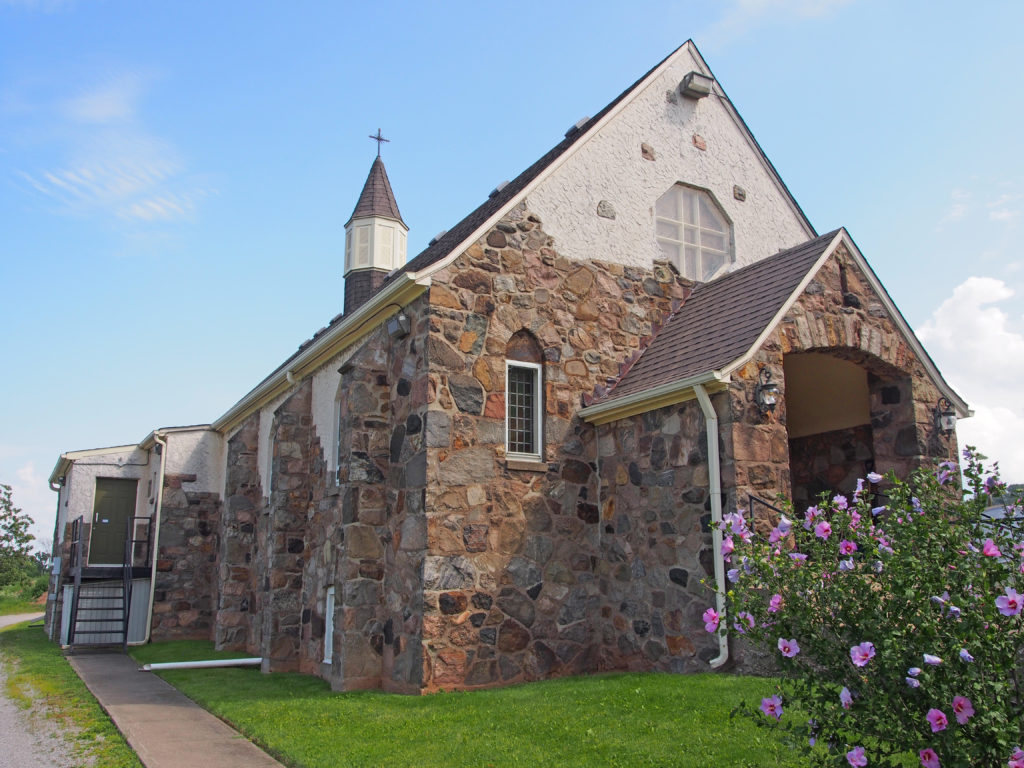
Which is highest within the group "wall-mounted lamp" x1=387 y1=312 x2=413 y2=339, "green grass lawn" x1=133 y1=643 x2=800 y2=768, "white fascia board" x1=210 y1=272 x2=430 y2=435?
"white fascia board" x1=210 y1=272 x2=430 y2=435

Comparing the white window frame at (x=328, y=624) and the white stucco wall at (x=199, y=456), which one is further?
the white stucco wall at (x=199, y=456)

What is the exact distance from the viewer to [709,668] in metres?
8.66

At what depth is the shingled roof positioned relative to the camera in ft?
75.5

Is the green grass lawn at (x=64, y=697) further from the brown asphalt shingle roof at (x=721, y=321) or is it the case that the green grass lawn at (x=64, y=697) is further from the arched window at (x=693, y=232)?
the arched window at (x=693, y=232)

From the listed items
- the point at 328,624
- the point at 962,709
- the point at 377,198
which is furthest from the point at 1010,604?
the point at 377,198

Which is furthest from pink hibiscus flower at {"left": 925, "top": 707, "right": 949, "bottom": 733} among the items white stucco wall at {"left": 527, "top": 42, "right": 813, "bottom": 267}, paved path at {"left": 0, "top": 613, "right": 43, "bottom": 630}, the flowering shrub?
paved path at {"left": 0, "top": 613, "right": 43, "bottom": 630}

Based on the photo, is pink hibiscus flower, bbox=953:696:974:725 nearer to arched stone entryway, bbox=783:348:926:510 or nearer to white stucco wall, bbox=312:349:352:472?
arched stone entryway, bbox=783:348:926:510

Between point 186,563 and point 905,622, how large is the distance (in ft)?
54.5

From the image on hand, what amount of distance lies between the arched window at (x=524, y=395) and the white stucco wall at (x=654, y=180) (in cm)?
138

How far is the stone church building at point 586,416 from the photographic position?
9.38 metres

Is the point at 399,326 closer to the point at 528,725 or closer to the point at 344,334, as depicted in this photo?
the point at 344,334

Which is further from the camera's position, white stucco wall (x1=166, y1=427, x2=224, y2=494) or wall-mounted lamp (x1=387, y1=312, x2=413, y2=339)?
white stucco wall (x1=166, y1=427, x2=224, y2=494)

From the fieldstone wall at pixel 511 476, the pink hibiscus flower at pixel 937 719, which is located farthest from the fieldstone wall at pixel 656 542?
the pink hibiscus flower at pixel 937 719

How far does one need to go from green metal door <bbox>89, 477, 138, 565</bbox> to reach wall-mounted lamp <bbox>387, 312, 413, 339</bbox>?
12206 mm
